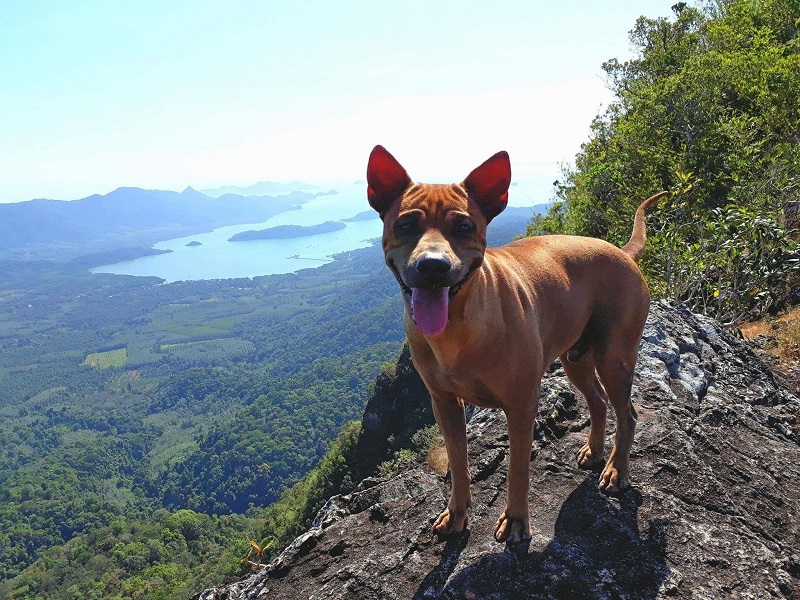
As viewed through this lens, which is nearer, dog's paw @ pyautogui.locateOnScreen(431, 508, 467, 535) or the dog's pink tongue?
the dog's pink tongue

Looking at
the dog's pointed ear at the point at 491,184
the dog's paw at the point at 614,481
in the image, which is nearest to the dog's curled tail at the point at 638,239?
the dog's paw at the point at 614,481

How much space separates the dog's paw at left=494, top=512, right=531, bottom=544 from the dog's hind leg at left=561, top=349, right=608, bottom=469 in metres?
1.26

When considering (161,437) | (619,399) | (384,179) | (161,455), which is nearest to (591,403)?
(619,399)

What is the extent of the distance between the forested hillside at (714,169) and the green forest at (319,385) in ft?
0.22

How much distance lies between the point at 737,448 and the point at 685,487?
1001 millimetres

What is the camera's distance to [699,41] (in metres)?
26.0

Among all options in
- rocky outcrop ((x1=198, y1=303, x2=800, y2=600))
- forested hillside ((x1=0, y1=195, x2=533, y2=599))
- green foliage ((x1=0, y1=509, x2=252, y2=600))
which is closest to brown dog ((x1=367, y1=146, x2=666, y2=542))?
rocky outcrop ((x1=198, y1=303, x2=800, y2=600))

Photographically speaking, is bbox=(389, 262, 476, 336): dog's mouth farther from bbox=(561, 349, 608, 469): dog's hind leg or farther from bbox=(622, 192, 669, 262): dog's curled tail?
bbox=(622, 192, 669, 262): dog's curled tail

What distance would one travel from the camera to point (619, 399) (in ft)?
14.5

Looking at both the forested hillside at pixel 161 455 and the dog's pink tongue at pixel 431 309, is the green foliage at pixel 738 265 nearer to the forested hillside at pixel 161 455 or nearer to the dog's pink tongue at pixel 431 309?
the dog's pink tongue at pixel 431 309

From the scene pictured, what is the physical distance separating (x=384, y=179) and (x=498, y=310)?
3.83 ft

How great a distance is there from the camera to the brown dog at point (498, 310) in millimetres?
3225

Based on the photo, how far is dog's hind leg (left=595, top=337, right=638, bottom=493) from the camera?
4391 millimetres

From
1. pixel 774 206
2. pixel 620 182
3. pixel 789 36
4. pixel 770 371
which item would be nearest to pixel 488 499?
pixel 770 371
